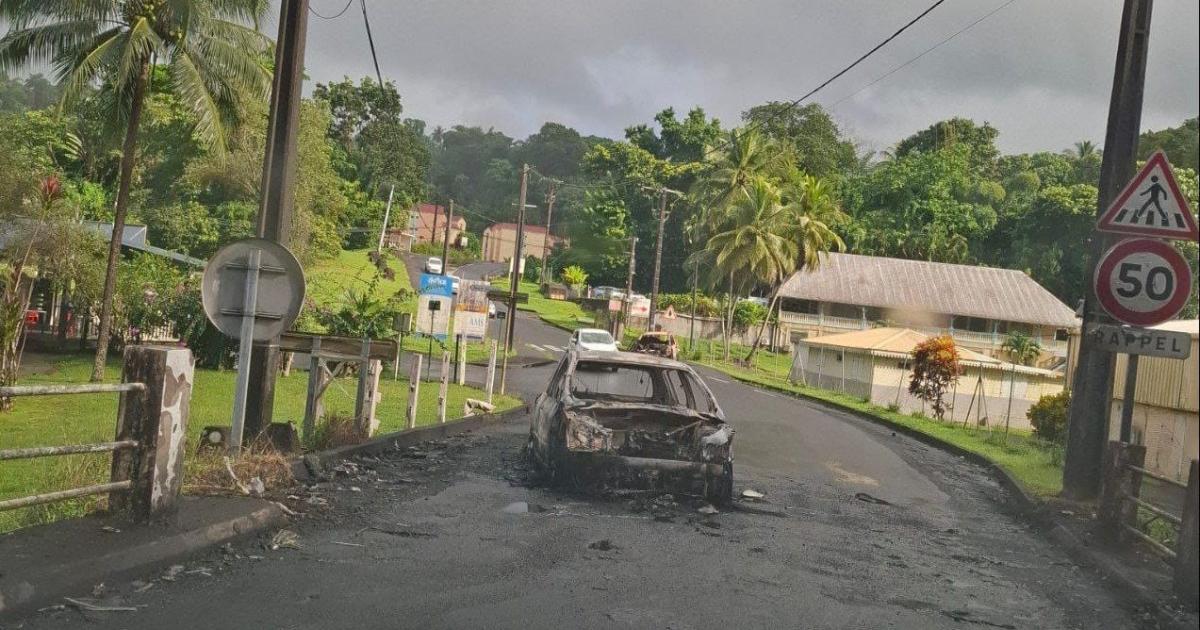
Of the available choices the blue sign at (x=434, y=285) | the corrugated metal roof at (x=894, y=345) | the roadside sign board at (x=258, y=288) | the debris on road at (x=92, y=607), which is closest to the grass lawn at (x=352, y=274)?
the blue sign at (x=434, y=285)

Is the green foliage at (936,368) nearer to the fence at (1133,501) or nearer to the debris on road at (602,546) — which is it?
the fence at (1133,501)

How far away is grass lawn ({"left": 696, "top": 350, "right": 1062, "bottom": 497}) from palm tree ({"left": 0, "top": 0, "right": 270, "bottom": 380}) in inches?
668

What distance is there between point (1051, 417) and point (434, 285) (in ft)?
48.4

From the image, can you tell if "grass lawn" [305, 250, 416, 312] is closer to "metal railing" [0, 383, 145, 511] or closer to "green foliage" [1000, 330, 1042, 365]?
"metal railing" [0, 383, 145, 511]

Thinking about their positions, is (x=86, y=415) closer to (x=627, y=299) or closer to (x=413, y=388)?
(x=413, y=388)

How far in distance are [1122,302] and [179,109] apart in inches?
1553

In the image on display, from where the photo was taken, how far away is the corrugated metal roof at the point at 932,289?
69.6 m

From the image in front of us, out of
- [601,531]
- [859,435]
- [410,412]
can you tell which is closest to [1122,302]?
[601,531]

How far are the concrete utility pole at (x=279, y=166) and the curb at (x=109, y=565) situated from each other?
3457 mm

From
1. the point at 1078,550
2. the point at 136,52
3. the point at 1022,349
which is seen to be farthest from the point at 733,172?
the point at 1078,550

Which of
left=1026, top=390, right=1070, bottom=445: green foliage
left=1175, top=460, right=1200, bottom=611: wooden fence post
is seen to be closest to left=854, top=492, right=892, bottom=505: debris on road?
left=1175, top=460, right=1200, bottom=611: wooden fence post

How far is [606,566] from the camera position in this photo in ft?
25.0

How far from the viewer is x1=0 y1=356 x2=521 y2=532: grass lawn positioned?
8.50 meters

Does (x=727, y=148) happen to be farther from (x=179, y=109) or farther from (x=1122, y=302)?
(x=1122, y=302)
